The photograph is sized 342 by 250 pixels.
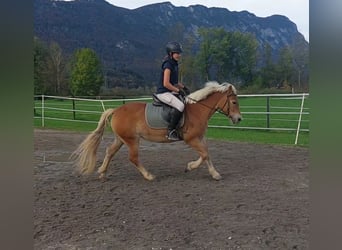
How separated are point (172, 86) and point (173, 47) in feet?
0.99

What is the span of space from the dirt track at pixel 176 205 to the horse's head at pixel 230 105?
0.50 metres

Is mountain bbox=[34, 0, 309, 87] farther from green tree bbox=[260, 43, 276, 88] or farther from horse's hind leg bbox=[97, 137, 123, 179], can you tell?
horse's hind leg bbox=[97, 137, 123, 179]

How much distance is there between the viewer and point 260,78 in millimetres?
1971

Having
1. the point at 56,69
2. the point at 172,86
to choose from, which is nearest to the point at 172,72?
the point at 172,86

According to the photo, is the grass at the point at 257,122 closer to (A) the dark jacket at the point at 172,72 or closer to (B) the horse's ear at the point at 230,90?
(B) the horse's ear at the point at 230,90

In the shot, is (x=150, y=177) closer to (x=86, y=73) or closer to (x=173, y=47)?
(x=173, y=47)

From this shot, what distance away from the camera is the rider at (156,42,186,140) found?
2490 millimetres

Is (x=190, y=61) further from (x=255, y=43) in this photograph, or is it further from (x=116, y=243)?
(x=116, y=243)

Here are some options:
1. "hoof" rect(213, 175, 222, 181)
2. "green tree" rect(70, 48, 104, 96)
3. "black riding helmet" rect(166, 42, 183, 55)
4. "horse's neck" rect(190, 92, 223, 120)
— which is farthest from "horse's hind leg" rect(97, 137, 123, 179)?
"green tree" rect(70, 48, 104, 96)

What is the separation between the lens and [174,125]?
2850 millimetres

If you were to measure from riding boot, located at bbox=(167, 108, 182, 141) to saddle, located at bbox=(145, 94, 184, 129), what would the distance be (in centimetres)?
3

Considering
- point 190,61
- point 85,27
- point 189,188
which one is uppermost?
point 85,27

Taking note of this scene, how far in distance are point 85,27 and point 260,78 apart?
1020 millimetres
